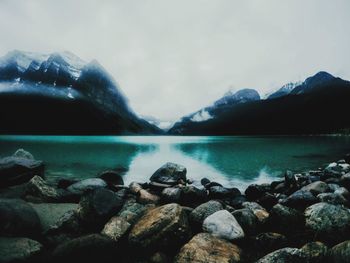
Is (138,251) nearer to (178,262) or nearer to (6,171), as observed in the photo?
(178,262)

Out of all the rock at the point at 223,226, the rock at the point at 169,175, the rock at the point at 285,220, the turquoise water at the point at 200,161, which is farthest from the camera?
the turquoise water at the point at 200,161

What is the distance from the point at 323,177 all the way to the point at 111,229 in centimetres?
1481

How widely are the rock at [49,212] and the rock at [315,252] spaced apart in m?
6.34

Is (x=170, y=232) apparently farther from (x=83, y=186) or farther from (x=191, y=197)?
(x=83, y=186)

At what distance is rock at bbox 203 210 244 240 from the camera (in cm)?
655

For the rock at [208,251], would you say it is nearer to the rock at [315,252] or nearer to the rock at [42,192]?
the rock at [315,252]

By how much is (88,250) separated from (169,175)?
32.8ft

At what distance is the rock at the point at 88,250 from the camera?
215 inches

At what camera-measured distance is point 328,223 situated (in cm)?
682

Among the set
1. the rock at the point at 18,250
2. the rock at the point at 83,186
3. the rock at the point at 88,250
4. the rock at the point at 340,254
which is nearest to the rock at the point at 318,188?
the rock at the point at 340,254

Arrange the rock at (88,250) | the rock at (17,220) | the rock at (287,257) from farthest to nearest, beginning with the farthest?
the rock at (17,220) → the rock at (88,250) → the rock at (287,257)

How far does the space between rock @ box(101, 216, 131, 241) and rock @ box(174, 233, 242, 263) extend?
5.91ft

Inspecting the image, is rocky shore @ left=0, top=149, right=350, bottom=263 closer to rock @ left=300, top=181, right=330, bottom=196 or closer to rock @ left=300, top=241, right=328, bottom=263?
rock @ left=300, top=241, right=328, bottom=263

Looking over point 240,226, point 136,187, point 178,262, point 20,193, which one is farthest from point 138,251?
point 20,193
